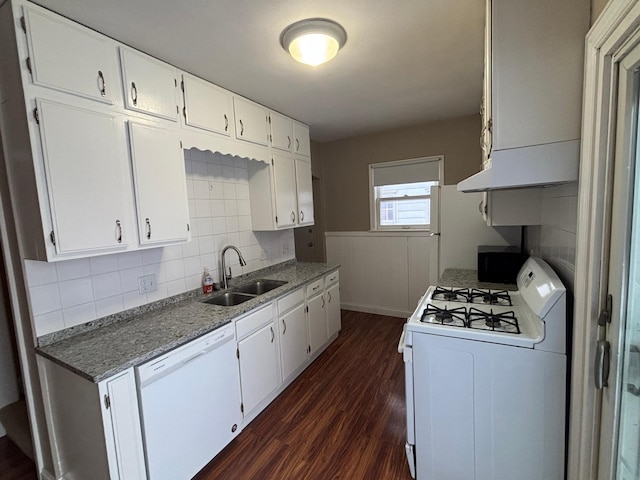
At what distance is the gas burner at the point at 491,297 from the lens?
5.68 ft

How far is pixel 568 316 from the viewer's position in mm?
1256

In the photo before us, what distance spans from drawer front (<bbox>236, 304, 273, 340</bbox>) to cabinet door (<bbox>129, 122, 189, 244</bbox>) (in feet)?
2.25

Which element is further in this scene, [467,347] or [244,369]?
[244,369]

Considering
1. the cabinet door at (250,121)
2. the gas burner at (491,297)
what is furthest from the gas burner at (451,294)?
the cabinet door at (250,121)

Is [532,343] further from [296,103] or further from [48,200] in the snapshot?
[296,103]

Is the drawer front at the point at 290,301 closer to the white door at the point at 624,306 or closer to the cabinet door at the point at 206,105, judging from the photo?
the cabinet door at the point at 206,105

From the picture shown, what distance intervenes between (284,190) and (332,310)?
1.38 meters

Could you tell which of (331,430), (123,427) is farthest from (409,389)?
(123,427)

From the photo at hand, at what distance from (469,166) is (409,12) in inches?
93.3

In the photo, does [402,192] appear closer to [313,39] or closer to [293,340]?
[293,340]

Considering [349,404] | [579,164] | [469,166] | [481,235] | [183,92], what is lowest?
[349,404]

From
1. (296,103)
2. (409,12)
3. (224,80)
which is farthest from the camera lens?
(296,103)

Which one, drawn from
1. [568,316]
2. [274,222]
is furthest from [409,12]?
[274,222]

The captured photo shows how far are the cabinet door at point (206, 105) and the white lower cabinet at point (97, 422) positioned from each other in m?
1.61
